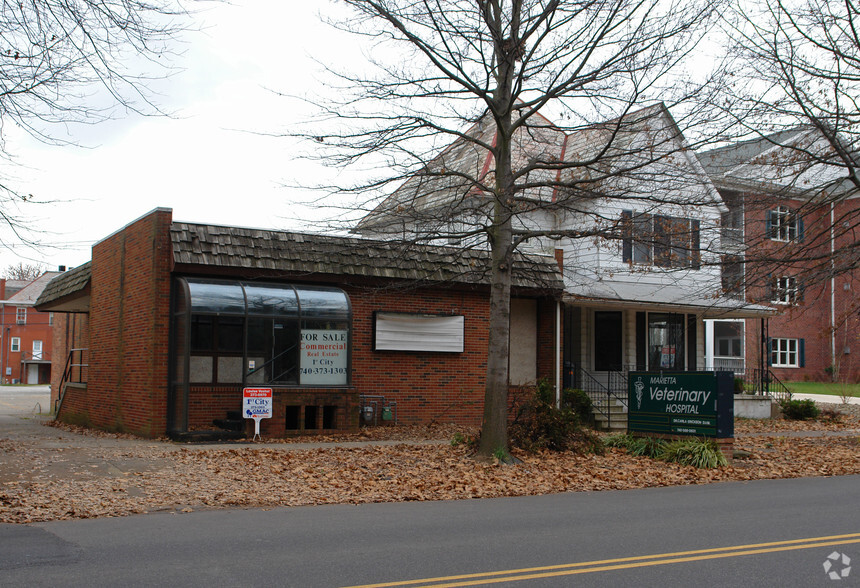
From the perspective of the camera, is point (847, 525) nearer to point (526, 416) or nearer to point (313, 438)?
point (526, 416)

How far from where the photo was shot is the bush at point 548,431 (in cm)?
1466

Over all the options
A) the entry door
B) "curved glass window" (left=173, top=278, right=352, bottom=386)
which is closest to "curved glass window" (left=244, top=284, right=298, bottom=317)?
"curved glass window" (left=173, top=278, right=352, bottom=386)

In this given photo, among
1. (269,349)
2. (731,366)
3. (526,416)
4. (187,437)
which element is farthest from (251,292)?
(731,366)

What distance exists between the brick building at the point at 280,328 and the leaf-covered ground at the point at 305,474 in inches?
53.7

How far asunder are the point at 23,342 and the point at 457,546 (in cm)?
7530

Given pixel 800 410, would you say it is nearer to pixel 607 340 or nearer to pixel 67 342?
pixel 607 340

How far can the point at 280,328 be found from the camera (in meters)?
17.3

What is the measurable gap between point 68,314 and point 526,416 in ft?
57.8

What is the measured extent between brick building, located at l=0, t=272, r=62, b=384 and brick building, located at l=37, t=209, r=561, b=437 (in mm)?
57734

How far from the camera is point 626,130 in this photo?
43.5ft

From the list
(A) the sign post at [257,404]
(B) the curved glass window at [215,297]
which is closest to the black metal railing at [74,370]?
(B) the curved glass window at [215,297]

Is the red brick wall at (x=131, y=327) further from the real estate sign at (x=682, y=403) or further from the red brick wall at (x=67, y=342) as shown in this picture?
the real estate sign at (x=682, y=403)

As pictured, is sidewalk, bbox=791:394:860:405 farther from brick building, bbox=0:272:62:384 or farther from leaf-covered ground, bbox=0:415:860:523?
brick building, bbox=0:272:62:384

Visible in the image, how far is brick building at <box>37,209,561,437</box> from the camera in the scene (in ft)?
54.9
